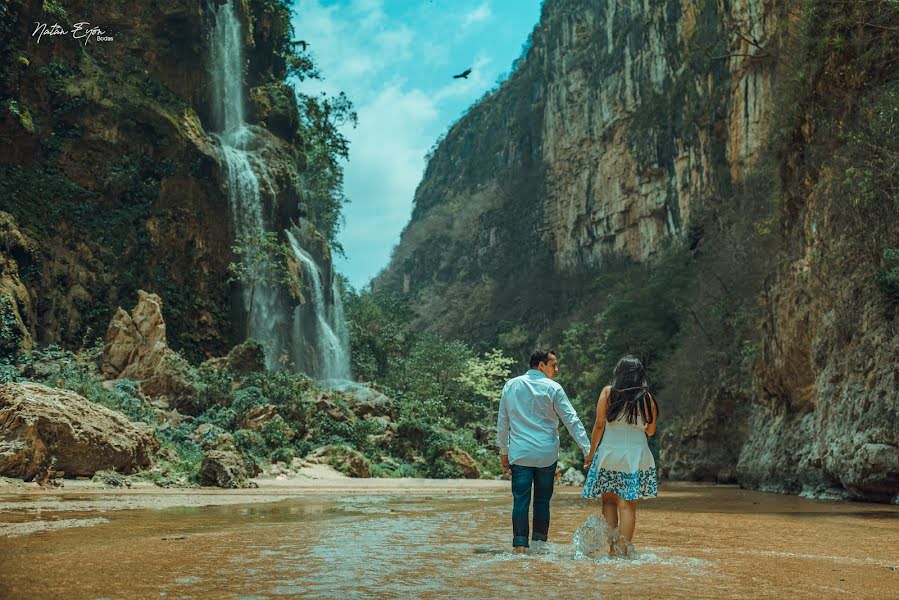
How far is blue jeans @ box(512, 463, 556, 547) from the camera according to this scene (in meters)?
5.59

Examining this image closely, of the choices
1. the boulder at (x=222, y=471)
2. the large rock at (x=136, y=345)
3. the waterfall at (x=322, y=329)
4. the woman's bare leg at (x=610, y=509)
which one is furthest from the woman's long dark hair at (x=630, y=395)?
the waterfall at (x=322, y=329)

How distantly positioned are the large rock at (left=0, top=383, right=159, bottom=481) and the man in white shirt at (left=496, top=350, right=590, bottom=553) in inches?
280

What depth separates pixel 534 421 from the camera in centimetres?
581

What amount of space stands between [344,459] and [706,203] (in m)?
31.7

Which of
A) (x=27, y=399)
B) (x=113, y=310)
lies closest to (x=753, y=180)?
(x=113, y=310)

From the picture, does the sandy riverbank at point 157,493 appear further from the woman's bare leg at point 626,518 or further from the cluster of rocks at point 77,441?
the woman's bare leg at point 626,518

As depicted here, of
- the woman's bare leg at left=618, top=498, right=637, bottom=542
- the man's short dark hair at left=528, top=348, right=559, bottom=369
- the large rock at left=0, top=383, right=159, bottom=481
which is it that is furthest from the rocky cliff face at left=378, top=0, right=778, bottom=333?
the woman's bare leg at left=618, top=498, right=637, bottom=542

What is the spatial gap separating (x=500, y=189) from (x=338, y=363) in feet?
159

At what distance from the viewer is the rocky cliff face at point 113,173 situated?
73.0 feet

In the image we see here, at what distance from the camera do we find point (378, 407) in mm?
24406

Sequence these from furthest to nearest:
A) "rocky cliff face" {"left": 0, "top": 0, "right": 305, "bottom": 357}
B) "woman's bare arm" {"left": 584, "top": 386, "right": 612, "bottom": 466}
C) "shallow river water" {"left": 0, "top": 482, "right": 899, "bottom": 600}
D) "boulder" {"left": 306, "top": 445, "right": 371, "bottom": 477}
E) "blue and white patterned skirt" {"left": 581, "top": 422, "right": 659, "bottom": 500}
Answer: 1. "rocky cliff face" {"left": 0, "top": 0, "right": 305, "bottom": 357}
2. "boulder" {"left": 306, "top": 445, "right": 371, "bottom": 477}
3. "woman's bare arm" {"left": 584, "top": 386, "right": 612, "bottom": 466}
4. "blue and white patterned skirt" {"left": 581, "top": 422, "right": 659, "bottom": 500}
5. "shallow river water" {"left": 0, "top": 482, "right": 899, "bottom": 600}

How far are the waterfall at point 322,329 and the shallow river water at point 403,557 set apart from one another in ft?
81.8

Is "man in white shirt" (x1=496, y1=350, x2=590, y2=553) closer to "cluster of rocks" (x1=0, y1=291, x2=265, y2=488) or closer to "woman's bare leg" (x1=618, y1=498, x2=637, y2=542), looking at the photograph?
"woman's bare leg" (x1=618, y1=498, x2=637, y2=542)

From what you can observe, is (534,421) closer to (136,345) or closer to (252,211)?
(136,345)
